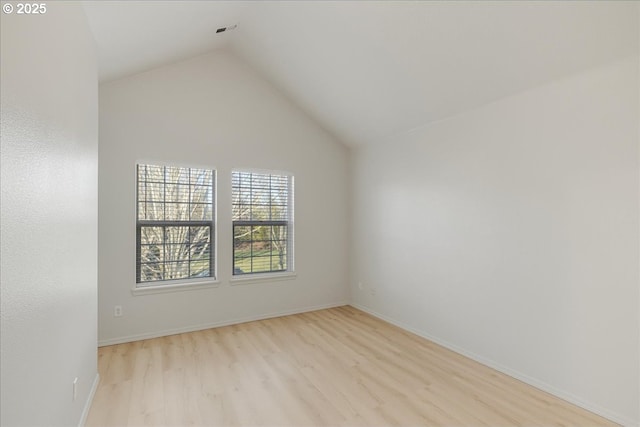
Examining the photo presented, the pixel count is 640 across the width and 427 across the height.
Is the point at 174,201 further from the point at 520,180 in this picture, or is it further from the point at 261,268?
the point at 520,180

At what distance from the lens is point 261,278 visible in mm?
4484

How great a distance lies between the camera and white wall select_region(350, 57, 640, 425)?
7.41 feet

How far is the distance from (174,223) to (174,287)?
798mm

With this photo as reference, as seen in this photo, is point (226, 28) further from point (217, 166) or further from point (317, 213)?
point (317, 213)

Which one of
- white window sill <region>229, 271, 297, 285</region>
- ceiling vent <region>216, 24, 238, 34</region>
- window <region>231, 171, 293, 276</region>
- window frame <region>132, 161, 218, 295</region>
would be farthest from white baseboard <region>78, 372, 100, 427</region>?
ceiling vent <region>216, 24, 238, 34</region>

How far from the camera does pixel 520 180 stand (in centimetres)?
285

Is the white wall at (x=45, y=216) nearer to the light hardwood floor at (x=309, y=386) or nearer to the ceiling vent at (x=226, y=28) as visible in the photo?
the light hardwood floor at (x=309, y=386)

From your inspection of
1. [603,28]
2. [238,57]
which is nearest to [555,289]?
[603,28]

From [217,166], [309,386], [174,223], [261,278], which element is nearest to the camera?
[309,386]

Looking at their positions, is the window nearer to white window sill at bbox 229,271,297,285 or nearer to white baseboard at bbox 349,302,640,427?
white window sill at bbox 229,271,297,285

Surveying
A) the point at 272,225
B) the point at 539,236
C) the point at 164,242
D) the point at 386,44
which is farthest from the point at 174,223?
the point at 539,236

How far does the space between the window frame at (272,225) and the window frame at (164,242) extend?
25cm

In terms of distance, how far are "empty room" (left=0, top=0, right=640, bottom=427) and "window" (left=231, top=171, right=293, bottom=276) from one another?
0.11 feet

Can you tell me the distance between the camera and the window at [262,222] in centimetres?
445
